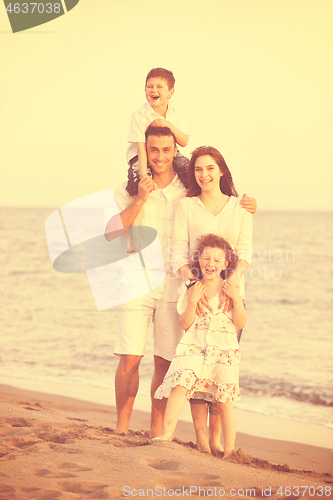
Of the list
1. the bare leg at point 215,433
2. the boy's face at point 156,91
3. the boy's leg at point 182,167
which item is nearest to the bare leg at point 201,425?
the bare leg at point 215,433

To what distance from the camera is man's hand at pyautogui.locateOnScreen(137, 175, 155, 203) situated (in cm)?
316

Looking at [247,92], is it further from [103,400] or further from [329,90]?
[103,400]

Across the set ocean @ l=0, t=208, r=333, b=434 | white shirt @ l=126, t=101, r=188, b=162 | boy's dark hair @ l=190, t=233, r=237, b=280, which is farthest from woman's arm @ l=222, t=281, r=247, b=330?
ocean @ l=0, t=208, r=333, b=434

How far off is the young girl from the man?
281 mm

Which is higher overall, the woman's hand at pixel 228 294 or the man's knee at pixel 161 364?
the woman's hand at pixel 228 294

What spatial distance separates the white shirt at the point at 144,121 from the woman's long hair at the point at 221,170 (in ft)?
1.45

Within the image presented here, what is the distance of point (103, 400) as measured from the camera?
207 inches

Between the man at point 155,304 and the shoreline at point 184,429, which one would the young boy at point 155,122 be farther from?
the shoreline at point 184,429

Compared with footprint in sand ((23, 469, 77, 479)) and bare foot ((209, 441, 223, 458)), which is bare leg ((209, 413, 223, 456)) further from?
footprint in sand ((23, 469, 77, 479))

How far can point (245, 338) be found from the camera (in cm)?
780

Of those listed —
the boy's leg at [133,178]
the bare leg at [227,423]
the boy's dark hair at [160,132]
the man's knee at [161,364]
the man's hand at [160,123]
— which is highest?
the man's hand at [160,123]

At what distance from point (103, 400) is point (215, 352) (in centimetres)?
265

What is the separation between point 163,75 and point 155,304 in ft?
4.86

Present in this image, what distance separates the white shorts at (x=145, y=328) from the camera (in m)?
3.26
